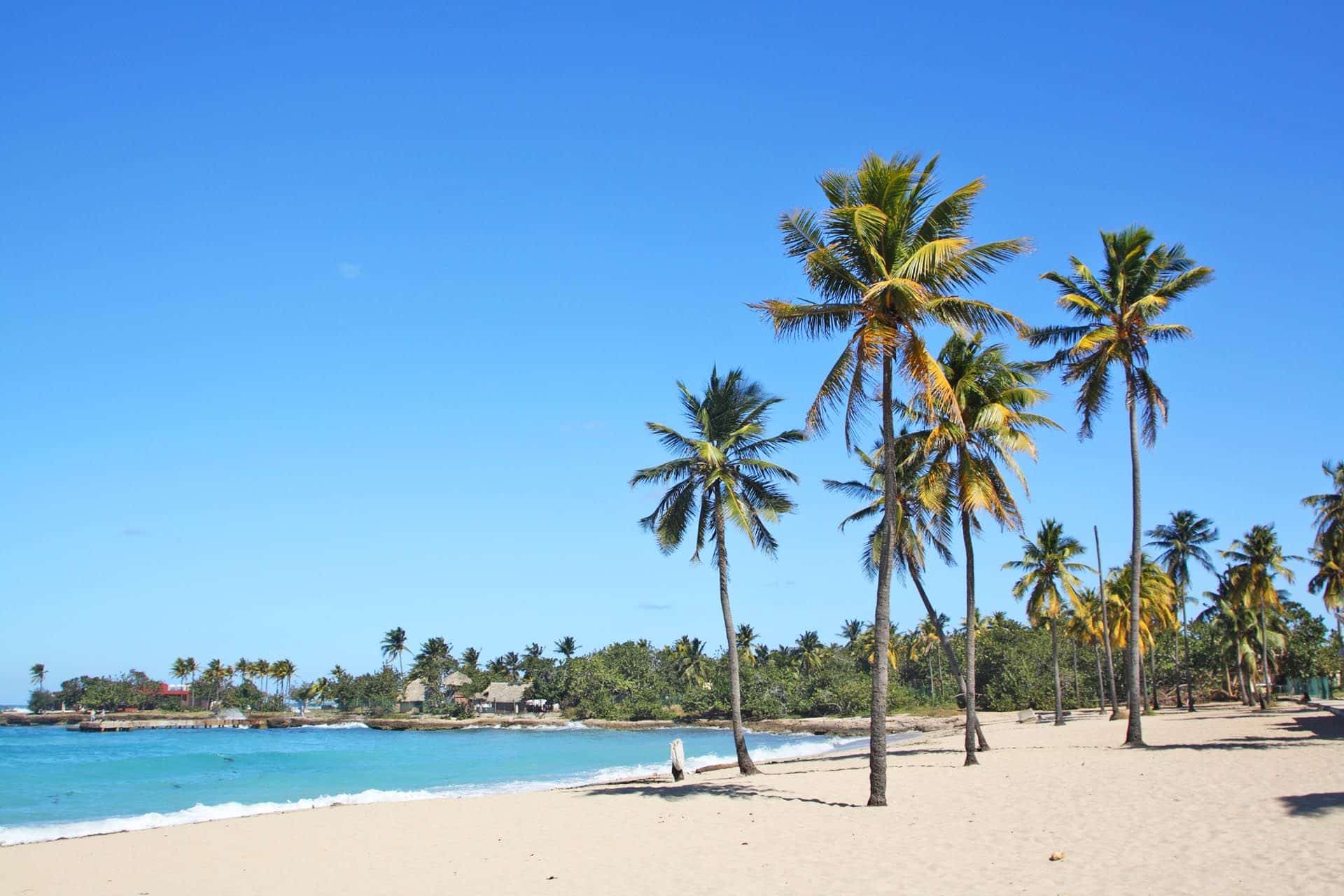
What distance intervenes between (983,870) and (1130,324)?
17.2 m

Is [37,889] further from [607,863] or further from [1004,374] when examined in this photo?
[1004,374]

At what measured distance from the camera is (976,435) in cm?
2122

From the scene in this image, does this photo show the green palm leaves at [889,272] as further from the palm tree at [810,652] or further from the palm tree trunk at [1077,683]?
the palm tree at [810,652]

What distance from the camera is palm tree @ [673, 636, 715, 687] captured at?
94.7m

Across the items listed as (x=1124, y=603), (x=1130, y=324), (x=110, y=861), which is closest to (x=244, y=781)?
(x=110, y=861)

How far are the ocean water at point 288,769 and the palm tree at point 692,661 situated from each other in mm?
15819

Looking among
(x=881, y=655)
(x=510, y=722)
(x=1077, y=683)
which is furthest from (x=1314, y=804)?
(x=510, y=722)

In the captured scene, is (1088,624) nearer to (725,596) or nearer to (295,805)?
(725,596)

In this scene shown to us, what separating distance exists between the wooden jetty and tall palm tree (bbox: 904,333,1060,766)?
98327mm

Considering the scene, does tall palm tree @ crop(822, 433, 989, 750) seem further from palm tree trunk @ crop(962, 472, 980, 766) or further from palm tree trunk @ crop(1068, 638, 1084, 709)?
palm tree trunk @ crop(1068, 638, 1084, 709)

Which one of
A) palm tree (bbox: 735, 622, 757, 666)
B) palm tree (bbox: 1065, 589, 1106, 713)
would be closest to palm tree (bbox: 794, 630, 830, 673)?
palm tree (bbox: 735, 622, 757, 666)

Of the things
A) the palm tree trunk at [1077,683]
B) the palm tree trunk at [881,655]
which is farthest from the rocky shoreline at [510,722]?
the palm tree trunk at [881,655]

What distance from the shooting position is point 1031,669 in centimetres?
6756

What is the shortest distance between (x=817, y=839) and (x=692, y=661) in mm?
87335
